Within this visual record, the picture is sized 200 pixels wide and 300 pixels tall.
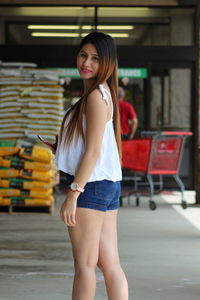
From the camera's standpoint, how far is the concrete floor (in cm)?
540

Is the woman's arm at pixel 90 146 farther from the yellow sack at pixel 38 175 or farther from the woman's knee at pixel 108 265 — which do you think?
the yellow sack at pixel 38 175

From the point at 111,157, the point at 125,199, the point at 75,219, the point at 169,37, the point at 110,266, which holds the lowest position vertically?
the point at 125,199

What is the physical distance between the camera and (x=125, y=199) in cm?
1338

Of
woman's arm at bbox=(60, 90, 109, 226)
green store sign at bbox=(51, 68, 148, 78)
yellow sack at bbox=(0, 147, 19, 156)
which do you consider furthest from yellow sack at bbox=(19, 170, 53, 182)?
woman's arm at bbox=(60, 90, 109, 226)

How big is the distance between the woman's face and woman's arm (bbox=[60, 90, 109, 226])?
0.15 metres

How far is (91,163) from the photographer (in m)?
3.56

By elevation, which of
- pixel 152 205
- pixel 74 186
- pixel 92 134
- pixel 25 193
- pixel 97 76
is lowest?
pixel 152 205

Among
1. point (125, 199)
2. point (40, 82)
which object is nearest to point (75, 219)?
point (40, 82)

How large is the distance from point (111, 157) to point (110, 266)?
1.90ft

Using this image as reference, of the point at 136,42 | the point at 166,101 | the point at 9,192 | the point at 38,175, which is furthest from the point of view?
the point at 166,101

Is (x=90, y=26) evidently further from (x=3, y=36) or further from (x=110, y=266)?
(x=110, y=266)

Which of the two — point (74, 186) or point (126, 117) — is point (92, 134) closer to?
point (74, 186)

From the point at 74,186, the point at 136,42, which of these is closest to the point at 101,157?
the point at 74,186

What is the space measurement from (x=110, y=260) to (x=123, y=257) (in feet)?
10.0
